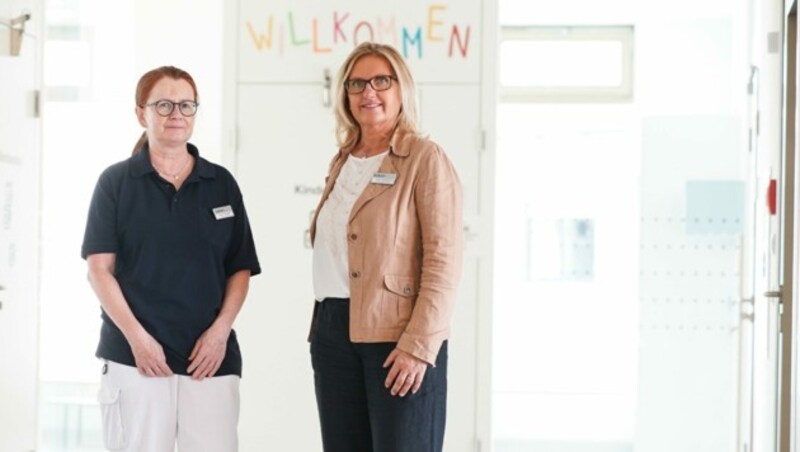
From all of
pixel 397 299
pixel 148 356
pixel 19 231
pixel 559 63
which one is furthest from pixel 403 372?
pixel 559 63

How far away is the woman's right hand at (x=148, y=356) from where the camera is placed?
2342 millimetres

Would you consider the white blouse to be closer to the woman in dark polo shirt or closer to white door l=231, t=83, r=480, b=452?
the woman in dark polo shirt

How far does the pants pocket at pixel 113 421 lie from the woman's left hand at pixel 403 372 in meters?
0.62

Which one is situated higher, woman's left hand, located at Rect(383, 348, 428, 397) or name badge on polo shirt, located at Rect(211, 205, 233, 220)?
name badge on polo shirt, located at Rect(211, 205, 233, 220)

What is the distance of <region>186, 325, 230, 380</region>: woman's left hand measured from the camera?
93.6 inches

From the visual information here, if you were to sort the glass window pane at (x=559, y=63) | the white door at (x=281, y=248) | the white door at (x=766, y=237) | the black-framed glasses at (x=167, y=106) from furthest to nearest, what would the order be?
1. the glass window pane at (x=559, y=63)
2. the white door at (x=281, y=248)
3. the white door at (x=766, y=237)
4. the black-framed glasses at (x=167, y=106)

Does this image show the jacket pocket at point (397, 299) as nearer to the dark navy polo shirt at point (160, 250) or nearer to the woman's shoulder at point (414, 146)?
the woman's shoulder at point (414, 146)

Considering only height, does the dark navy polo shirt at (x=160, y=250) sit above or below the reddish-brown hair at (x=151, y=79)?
below

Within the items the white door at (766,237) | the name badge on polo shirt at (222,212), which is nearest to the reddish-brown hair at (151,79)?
the name badge on polo shirt at (222,212)

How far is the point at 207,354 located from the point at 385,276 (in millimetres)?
471

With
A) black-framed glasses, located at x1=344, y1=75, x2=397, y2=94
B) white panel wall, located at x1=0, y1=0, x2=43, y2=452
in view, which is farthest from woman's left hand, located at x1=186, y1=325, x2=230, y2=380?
white panel wall, located at x1=0, y1=0, x2=43, y2=452

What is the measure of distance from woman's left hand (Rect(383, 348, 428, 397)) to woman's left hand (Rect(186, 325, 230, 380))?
0.43 meters

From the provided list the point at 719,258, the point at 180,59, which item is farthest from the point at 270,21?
the point at 719,258

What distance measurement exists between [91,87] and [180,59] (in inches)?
15.6
